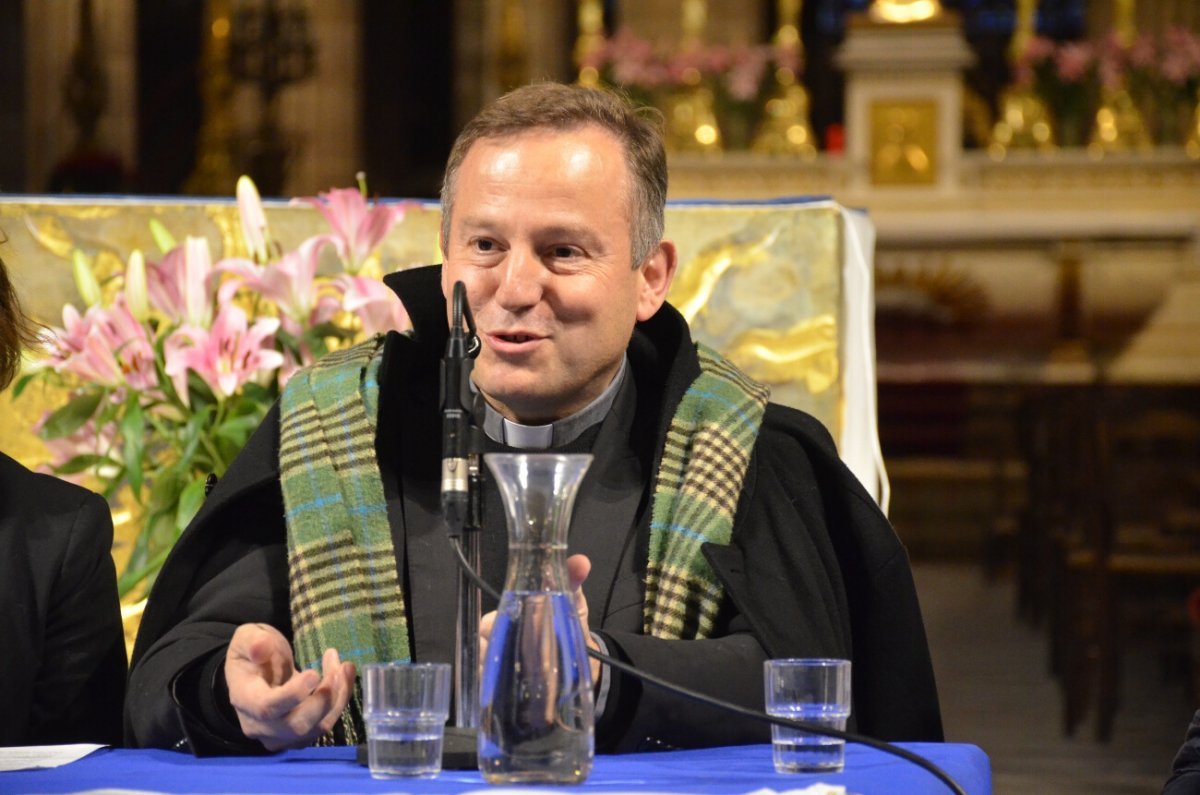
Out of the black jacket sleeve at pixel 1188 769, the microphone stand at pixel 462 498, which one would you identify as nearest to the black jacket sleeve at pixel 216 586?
the microphone stand at pixel 462 498

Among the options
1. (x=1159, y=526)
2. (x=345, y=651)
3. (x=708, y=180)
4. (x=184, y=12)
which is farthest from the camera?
(x=184, y=12)

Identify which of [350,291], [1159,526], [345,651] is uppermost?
[350,291]

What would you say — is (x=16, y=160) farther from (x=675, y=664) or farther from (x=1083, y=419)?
(x=675, y=664)

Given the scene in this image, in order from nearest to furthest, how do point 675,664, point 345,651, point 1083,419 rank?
point 675,664 → point 345,651 → point 1083,419

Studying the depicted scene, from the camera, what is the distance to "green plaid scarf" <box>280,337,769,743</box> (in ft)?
7.72

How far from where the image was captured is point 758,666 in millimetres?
2248

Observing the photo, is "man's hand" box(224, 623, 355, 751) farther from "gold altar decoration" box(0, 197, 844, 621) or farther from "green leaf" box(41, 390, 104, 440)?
"gold altar decoration" box(0, 197, 844, 621)

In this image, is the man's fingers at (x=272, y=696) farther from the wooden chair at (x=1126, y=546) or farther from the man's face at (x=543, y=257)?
the wooden chair at (x=1126, y=546)

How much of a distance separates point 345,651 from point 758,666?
485 mm

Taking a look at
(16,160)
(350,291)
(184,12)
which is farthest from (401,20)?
(350,291)

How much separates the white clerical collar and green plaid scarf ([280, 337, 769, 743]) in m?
0.14

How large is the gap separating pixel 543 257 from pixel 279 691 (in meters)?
0.69

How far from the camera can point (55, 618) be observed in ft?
8.16

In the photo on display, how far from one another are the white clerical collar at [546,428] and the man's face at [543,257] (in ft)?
0.29
